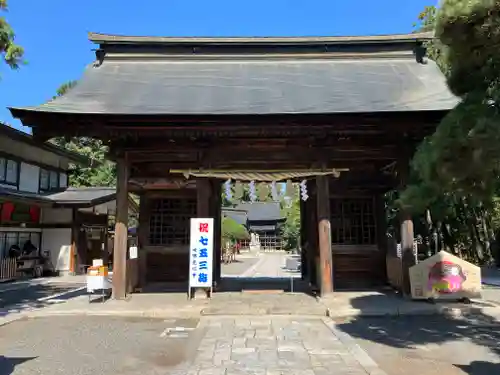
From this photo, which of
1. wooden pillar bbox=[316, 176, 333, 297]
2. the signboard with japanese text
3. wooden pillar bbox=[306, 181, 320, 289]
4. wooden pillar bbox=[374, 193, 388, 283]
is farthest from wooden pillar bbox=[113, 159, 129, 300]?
wooden pillar bbox=[374, 193, 388, 283]

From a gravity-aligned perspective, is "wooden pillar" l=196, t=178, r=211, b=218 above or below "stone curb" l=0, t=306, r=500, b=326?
above

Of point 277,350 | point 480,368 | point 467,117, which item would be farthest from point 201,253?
point 467,117

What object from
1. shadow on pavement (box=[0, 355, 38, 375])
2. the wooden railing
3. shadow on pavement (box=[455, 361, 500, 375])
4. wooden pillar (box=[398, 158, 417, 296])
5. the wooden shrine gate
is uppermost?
the wooden shrine gate

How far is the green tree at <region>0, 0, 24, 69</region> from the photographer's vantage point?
9.14 metres

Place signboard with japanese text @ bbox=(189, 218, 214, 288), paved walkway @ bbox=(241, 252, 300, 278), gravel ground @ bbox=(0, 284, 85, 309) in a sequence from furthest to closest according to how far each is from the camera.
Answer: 1. paved walkway @ bbox=(241, 252, 300, 278)
2. gravel ground @ bbox=(0, 284, 85, 309)
3. signboard with japanese text @ bbox=(189, 218, 214, 288)

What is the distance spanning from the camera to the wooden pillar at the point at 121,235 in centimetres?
1013

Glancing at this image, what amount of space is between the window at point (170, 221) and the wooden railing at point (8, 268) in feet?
27.3

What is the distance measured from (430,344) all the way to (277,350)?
8.30 feet

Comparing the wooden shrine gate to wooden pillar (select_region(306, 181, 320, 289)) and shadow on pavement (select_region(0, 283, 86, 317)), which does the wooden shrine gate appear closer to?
wooden pillar (select_region(306, 181, 320, 289))

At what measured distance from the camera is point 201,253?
391 inches

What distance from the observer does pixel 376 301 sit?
9.85 m

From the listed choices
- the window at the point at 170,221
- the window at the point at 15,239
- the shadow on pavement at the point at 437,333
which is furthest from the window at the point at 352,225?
the window at the point at 15,239

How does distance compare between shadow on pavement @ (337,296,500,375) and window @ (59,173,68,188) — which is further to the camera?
window @ (59,173,68,188)

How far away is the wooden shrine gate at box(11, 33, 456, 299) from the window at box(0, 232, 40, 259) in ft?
27.3
